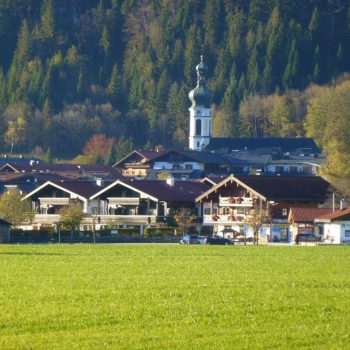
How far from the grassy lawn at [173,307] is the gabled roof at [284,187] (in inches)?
1530

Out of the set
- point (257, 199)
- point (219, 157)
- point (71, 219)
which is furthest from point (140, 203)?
point (219, 157)

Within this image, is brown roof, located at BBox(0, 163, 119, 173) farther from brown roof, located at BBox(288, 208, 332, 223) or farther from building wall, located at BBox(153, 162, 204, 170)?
brown roof, located at BBox(288, 208, 332, 223)

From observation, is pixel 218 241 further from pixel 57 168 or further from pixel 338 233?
pixel 57 168

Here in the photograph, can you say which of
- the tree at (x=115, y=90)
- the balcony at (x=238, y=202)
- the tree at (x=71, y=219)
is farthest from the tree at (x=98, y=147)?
the tree at (x=71, y=219)

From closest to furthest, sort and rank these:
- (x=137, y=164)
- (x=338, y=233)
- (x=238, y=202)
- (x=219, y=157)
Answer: (x=338, y=233) → (x=238, y=202) → (x=137, y=164) → (x=219, y=157)

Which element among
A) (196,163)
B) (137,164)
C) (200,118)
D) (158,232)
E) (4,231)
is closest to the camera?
(4,231)

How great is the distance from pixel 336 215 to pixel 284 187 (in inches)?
381

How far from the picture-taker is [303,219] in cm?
6594

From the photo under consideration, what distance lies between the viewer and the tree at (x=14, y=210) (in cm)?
7009

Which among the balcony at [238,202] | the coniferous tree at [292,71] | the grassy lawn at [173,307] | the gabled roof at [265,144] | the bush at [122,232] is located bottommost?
the grassy lawn at [173,307]

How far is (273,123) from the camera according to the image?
487 ft

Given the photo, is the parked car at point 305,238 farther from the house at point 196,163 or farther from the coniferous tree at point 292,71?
the coniferous tree at point 292,71

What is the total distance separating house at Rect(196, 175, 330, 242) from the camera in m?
70.4

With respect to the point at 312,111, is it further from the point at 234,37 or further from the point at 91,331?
the point at 91,331
